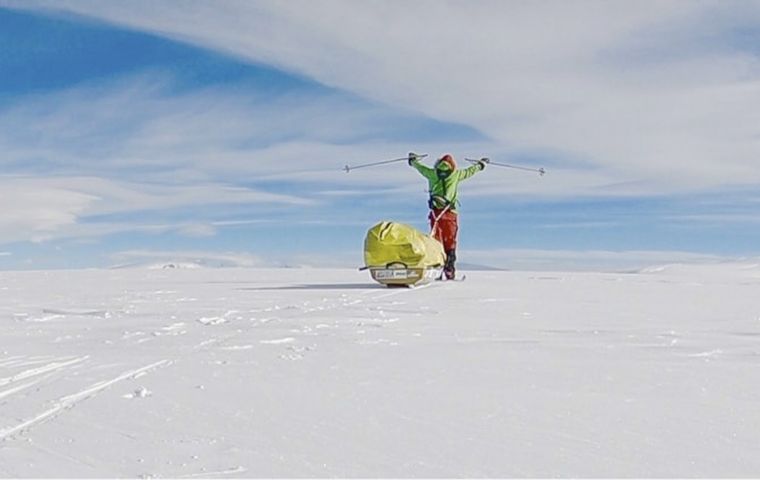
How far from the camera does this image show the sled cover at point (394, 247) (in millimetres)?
11422

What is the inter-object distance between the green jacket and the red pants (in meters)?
0.17

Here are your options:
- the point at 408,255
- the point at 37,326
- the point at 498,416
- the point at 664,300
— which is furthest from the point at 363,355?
the point at 408,255

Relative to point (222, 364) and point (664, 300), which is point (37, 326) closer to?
point (222, 364)

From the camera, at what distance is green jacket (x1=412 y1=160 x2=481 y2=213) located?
1345 cm

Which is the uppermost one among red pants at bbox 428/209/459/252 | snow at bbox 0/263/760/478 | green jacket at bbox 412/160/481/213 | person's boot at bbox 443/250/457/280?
green jacket at bbox 412/160/481/213

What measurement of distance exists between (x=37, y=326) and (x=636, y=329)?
5.20m

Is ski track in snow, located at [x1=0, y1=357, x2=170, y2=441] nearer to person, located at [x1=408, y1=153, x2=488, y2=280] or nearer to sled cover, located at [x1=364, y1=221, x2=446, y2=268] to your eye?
sled cover, located at [x1=364, y1=221, x2=446, y2=268]

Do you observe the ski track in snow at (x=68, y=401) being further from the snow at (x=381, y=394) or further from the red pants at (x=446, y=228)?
the red pants at (x=446, y=228)

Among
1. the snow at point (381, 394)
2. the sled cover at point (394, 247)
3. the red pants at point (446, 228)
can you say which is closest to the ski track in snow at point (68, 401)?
the snow at point (381, 394)

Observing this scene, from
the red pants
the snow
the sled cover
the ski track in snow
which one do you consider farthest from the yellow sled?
the ski track in snow

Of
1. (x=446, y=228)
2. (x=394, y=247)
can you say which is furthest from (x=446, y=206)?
(x=394, y=247)

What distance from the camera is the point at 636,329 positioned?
617 cm

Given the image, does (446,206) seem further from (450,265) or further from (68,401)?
(68,401)

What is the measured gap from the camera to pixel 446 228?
13500mm
